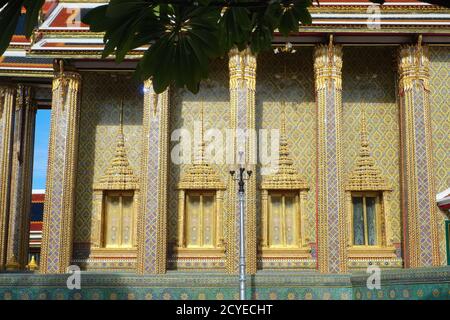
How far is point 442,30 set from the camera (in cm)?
1539

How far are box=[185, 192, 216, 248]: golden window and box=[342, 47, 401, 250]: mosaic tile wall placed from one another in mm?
3597

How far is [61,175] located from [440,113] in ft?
31.3

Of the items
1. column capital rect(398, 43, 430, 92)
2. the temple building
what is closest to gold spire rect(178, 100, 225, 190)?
the temple building

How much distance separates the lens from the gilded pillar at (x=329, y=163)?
1470 centimetres

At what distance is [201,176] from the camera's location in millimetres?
16094

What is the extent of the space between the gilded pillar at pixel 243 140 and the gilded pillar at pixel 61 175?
4.03 m

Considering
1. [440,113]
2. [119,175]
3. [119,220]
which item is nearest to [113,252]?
[119,220]

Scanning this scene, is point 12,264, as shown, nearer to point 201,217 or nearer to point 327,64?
point 201,217

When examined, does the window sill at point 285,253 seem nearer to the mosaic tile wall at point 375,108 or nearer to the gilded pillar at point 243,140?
the gilded pillar at point 243,140

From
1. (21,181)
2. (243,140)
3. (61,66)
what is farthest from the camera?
(21,181)

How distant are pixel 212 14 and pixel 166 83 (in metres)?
0.24

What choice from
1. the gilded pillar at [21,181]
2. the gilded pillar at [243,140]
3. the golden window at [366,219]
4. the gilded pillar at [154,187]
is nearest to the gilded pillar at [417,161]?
the golden window at [366,219]

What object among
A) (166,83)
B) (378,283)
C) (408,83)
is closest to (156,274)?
(378,283)

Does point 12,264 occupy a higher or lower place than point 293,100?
lower
